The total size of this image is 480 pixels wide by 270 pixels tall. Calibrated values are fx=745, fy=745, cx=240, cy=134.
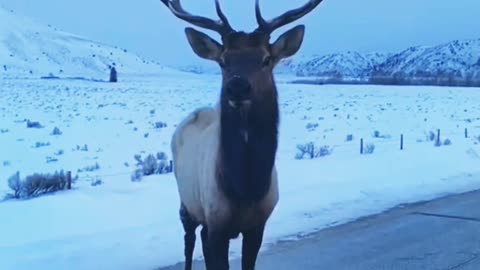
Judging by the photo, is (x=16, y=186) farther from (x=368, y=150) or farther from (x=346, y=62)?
(x=346, y=62)

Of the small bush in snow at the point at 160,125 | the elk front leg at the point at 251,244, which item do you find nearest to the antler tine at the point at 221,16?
the elk front leg at the point at 251,244

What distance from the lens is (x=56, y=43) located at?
13212 centimetres

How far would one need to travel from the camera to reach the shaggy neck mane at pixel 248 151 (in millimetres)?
5777

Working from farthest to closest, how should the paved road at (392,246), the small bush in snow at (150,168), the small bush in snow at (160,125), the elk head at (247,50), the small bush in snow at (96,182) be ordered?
the small bush in snow at (160,125), the small bush in snow at (150,168), the small bush in snow at (96,182), the paved road at (392,246), the elk head at (247,50)

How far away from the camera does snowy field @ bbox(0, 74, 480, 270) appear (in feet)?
28.1

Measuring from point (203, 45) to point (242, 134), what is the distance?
0.94 metres

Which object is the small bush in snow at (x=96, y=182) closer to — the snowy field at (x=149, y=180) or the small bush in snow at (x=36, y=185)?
the snowy field at (x=149, y=180)

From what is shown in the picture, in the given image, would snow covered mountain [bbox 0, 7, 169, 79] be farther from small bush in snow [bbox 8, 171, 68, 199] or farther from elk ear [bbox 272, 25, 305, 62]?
elk ear [bbox 272, 25, 305, 62]

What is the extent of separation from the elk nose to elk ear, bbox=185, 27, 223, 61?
69 cm

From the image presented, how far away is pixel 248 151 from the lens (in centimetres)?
582

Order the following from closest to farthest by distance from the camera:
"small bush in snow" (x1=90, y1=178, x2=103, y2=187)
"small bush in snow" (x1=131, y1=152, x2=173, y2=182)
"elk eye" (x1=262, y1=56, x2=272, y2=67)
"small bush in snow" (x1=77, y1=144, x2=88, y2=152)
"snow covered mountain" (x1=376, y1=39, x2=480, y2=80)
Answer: "elk eye" (x1=262, y1=56, x2=272, y2=67) → "small bush in snow" (x1=90, y1=178, x2=103, y2=187) → "small bush in snow" (x1=131, y1=152, x2=173, y2=182) → "small bush in snow" (x1=77, y1=144, x2=88, y2=152) → "snow covered mountain" (x1=376, y1=39, x2=480, y2=80)

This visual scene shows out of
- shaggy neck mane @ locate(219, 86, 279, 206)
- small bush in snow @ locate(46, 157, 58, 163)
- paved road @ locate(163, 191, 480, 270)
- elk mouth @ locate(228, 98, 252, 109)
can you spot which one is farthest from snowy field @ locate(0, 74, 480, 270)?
elk mouth @ locate(228, 98, 252, 109)

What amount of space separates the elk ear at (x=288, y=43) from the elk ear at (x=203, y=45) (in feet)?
1.55

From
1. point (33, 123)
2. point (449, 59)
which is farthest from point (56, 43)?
point (33, 123)
